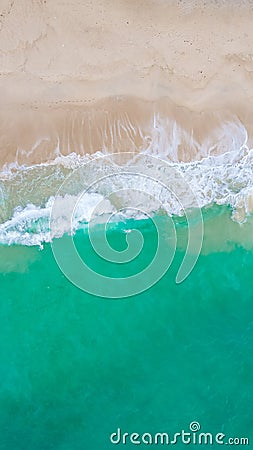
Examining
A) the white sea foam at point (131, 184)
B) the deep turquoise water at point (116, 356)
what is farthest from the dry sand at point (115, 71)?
the deep turquoise water at point (116, 356)

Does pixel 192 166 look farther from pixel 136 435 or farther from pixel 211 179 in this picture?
pixel 136 435

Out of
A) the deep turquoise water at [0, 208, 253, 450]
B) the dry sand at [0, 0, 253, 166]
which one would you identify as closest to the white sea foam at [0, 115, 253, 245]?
the dry sand at [0, 0, 253, 166]

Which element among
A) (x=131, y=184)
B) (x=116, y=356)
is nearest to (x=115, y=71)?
(x=131, y=184)

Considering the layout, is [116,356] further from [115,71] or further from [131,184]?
[115,71]

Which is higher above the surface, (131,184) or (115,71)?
(115,71)

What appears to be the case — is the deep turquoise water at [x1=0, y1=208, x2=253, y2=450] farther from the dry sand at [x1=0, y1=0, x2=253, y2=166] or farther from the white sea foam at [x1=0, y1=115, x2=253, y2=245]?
the dry sand at [x1=0, y1=0, x2=253, y2=166]

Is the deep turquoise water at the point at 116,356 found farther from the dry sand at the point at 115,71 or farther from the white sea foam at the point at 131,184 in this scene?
the dry sand at the point at 115,71
